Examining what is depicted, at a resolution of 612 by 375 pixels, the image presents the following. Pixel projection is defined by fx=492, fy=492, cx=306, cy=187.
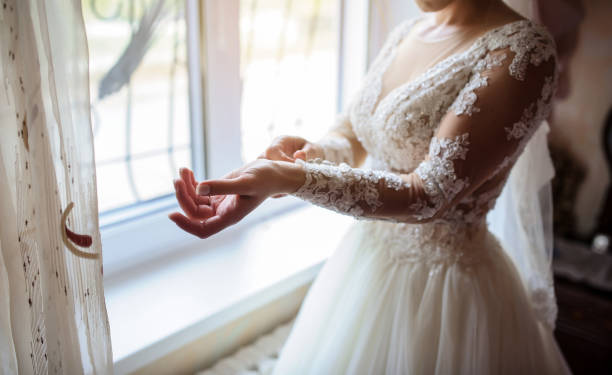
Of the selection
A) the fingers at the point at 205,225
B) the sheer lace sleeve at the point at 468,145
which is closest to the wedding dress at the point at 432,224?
the sheer lace sleeve at the point at 468,145

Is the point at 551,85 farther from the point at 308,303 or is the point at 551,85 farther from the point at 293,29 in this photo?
the point at 293,29

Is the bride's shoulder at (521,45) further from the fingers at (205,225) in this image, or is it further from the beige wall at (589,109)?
the beige wall at (589,109)

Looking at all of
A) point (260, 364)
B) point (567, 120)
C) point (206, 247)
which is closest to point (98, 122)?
point (206, 247)

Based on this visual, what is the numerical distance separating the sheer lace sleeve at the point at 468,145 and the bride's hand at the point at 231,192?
0.25 feet

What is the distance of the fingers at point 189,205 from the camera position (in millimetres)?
652

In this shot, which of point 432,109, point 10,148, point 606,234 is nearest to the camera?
point 10,148

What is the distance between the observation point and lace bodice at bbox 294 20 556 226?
29.2 inches

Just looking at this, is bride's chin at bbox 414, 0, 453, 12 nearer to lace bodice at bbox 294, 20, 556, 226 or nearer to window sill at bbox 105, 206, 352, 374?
lace bodice at bbox 294, 20, 556, 226

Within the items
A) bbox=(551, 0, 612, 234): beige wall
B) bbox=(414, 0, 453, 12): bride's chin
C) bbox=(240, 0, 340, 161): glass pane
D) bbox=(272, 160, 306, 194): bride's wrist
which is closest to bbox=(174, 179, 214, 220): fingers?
bbox=(272, 160, 306, 194): bride's wrist

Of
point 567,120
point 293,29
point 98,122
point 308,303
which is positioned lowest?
point 308,303

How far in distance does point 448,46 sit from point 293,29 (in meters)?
0.66

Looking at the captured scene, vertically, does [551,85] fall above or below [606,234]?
above

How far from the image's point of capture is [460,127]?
0.76 m

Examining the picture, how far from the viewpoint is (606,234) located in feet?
7.49
